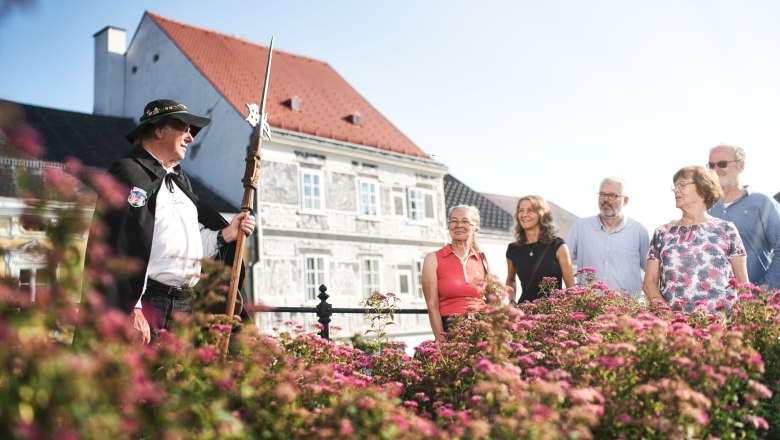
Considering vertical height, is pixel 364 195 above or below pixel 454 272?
above

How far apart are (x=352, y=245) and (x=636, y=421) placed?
72.7 ft

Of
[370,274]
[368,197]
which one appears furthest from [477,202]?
[370,274]

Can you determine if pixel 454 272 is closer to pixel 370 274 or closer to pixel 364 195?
pixel 370 274

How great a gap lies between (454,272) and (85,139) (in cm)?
1995

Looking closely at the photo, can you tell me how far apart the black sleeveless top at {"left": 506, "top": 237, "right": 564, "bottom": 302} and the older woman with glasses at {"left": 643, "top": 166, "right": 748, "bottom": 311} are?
0.80 m

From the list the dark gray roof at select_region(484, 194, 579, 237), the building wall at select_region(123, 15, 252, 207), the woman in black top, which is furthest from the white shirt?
the dark gray roof at select_region(484, 194, 579, 237)

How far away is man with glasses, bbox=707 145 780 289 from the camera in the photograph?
602 cm

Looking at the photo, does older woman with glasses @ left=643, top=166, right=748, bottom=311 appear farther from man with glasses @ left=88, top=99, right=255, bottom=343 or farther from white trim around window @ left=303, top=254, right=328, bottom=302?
white trim around window @ left=303, top=254, right=328, bottom=302

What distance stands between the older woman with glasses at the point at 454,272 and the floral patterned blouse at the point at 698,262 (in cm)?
140

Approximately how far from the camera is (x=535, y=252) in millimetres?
6289

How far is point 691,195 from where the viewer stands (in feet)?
18.2

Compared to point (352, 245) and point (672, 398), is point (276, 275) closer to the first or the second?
point (352, 245)

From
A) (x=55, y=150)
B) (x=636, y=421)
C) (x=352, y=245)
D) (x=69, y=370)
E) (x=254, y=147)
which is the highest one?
(x=55, y=150)

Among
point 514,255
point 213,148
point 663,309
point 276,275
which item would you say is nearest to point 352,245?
point 276,275
